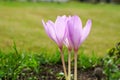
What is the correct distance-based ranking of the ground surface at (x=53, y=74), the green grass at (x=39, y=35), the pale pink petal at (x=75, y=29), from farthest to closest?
the green grass at (x=39, y=35)
the ground surface at (x=53, y=74)
the pale pink petal at (x=75, y=29)

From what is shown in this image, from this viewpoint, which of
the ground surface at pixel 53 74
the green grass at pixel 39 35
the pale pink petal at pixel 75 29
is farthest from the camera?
the green grass at pixel 39 35

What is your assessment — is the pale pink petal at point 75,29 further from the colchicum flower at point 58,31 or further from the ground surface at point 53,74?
the ground surface at point 53,74

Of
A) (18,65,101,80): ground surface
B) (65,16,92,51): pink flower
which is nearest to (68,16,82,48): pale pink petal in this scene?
(65,16,92,51): pink flower

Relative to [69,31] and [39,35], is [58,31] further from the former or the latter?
[39,35]

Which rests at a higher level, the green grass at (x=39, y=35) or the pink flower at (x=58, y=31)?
the pink flower at (x=58, y=31)

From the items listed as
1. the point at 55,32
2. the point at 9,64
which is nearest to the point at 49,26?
the point at 55,32

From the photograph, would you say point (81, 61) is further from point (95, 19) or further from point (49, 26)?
point (95, 19)

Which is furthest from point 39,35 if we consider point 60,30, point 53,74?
point 60,30

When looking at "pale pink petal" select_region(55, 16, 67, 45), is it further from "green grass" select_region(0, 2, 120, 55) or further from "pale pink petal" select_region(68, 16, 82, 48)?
"green grass" select_region(0, 2, 120, 55)

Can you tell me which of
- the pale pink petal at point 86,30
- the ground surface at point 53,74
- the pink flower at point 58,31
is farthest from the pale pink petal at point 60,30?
the ground surface at point 53,74
